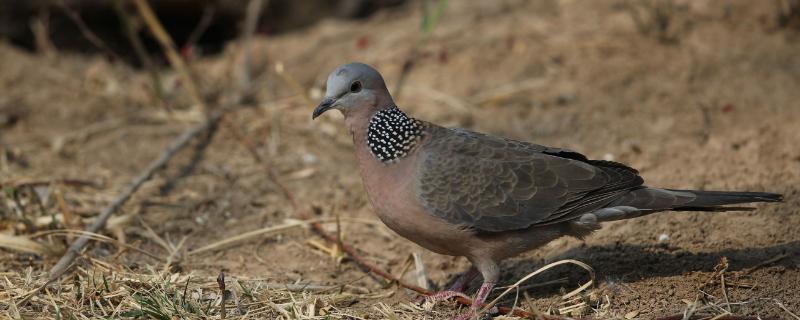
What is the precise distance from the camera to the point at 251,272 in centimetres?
425

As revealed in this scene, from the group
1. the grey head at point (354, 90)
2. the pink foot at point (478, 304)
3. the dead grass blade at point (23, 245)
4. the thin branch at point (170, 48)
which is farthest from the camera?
the thin branch at point (170, 48)

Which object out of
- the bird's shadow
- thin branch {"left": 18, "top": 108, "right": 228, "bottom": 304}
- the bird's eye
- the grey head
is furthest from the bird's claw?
thin branch {"left": 18, "top": 108, "right": 228, "bottom": 304}

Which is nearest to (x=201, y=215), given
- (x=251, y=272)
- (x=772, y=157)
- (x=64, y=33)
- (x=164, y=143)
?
(x=251, y=272)

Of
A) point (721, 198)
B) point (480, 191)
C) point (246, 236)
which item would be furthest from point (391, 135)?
point (721, 198)

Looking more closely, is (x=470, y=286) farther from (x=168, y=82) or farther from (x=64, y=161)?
(x=168, y=82)

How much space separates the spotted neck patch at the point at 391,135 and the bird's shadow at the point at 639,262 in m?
0.91

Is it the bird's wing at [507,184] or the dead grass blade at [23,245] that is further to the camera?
the dead grass blade at [23,245]

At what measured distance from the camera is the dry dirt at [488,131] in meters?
3.95

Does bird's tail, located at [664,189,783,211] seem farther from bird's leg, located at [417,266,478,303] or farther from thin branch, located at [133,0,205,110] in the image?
thin branch, located at [133,0,205,110]

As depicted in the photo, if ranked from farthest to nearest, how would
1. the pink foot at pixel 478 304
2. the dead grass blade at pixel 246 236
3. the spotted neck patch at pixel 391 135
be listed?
1. the dead grass blade at pixel 246 236
2. the spotted neck patch at pixel 391 135
3. the pink foot at pixel 478 304

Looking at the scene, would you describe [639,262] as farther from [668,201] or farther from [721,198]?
[721,198]

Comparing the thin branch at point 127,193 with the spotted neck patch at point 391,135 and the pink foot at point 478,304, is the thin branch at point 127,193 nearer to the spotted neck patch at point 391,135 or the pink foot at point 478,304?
the spotted neck patch at point 391,135

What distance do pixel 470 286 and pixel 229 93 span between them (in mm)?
3529

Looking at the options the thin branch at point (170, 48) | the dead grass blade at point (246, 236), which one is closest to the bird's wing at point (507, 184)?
the dead grass blade at point (246, 236)
